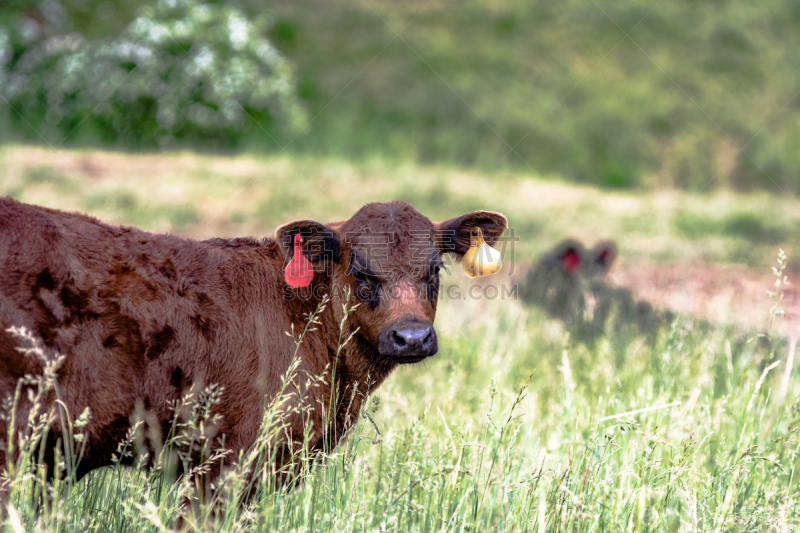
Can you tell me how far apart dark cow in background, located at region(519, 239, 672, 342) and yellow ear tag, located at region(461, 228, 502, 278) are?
2028mm

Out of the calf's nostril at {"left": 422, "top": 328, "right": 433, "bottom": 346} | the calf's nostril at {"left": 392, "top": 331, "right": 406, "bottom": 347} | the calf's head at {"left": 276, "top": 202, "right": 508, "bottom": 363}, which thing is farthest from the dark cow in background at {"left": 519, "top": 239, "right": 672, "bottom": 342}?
the calf's nostril at {"left": 392, "top": 331, "right": 406, "bottom": 347}

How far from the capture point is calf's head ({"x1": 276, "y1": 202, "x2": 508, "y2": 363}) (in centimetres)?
378

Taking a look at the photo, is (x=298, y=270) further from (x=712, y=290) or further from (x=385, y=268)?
(x=712, y=290)

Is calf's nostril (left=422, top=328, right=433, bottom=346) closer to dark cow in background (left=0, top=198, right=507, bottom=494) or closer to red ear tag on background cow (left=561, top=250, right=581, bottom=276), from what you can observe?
dark cow in background (left=0, top=198, right=507, bottom=494)

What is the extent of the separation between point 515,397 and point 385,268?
1793 mm

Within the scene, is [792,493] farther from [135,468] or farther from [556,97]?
[556,97]

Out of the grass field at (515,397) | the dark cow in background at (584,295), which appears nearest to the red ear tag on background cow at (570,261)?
the dark cow in background at (584,295)

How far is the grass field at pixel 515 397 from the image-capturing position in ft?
10.3

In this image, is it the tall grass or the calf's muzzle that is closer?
the tall grass

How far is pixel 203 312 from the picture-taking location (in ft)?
11.6

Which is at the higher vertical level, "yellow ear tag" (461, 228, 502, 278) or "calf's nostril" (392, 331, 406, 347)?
"yellow ear tag" (461, 228, 502, 278)

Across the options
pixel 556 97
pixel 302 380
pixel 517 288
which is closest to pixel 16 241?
pixel 302 380

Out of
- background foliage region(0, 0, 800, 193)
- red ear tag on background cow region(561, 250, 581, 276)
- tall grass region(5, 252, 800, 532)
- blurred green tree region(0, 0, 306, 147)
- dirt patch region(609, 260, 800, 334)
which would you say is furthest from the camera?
background foliage region(0, 0, 800, 193)

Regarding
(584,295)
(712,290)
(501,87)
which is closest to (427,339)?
(584,295)
